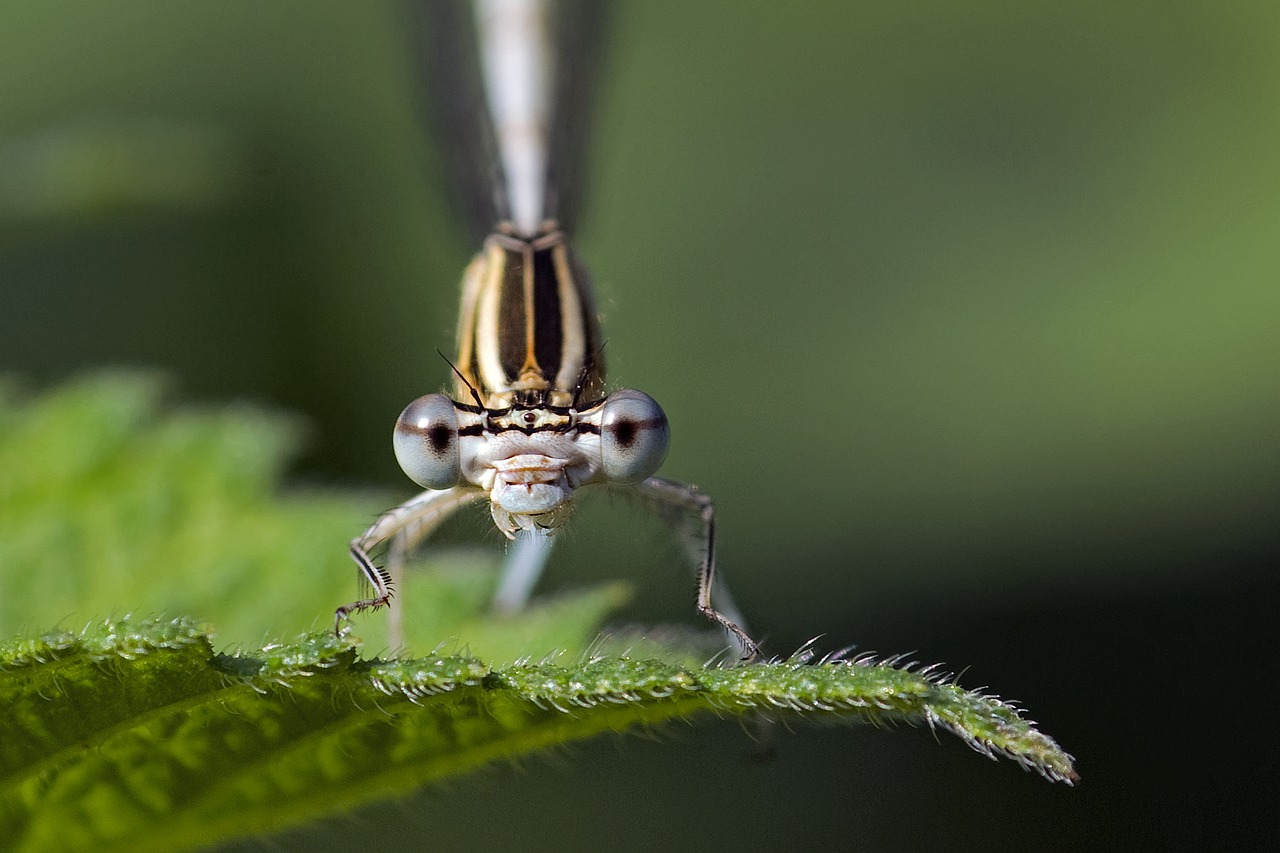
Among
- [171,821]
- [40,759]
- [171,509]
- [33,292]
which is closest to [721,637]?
[171,509]

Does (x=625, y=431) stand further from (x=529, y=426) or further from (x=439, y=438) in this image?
(x=439, y=438)

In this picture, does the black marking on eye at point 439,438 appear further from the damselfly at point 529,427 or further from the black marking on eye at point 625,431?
the black marking on eye at point 625,431

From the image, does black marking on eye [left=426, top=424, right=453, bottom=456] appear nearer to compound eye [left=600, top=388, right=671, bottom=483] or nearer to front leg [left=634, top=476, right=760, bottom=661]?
compound eye [left=600, top=388, right=671, bottom=483]

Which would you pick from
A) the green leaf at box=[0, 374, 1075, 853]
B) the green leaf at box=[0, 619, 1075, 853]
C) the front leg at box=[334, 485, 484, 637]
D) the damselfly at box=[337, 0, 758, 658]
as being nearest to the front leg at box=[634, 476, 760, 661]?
the damselfly at box=[337, 0, 758, 658]

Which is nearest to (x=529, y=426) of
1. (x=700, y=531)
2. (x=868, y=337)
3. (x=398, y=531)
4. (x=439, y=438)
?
(x=439, y=438)

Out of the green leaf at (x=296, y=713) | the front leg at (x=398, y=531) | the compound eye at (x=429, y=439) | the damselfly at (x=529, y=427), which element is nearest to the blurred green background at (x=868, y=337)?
the damselfly at (x=529, y=427)

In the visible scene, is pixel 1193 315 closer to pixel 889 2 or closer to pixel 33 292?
pixel 889 2

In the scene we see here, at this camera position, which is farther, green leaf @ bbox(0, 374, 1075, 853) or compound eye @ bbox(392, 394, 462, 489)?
compound eye @ bbox(392, 394, 462, 489)
